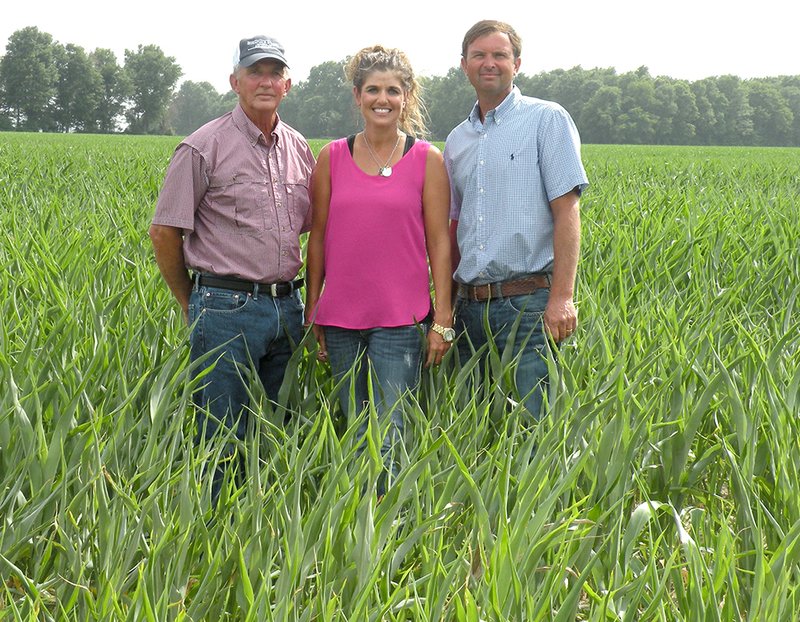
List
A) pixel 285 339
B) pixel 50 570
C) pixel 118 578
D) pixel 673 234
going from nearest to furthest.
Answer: pixel 118 578, pixel 50 570, pixel 285 339, pixel 673 234

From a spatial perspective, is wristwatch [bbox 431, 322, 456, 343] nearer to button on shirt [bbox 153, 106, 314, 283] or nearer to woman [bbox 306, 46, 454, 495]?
woman [bbox 306, 46, 454, 495]

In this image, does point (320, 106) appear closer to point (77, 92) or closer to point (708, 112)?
point (77, 92)

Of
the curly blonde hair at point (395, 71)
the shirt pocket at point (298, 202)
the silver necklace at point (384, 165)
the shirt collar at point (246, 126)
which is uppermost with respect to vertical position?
the curly blonde hair at point (395, 71)

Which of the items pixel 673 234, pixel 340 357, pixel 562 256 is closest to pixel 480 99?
pixel 562 256

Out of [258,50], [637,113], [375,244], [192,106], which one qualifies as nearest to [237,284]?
[375,244]

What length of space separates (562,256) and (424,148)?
0.46 m

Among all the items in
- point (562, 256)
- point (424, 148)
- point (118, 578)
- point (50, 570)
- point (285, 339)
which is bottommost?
point (50, 570)

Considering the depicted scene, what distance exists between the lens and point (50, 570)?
1.78 meters

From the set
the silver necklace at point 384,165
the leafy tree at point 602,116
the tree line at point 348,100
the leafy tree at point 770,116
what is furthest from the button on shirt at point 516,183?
the leafy tree at point 770,116

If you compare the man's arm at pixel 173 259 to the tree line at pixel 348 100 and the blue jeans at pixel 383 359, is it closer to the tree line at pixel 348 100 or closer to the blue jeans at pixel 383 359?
the blue jeans at pixel 383 359

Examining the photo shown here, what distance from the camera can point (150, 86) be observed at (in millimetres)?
78188

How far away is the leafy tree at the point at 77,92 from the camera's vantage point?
233 feet

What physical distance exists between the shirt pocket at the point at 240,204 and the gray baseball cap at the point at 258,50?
295mm

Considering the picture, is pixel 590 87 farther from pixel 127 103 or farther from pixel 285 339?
pixel 285 339
